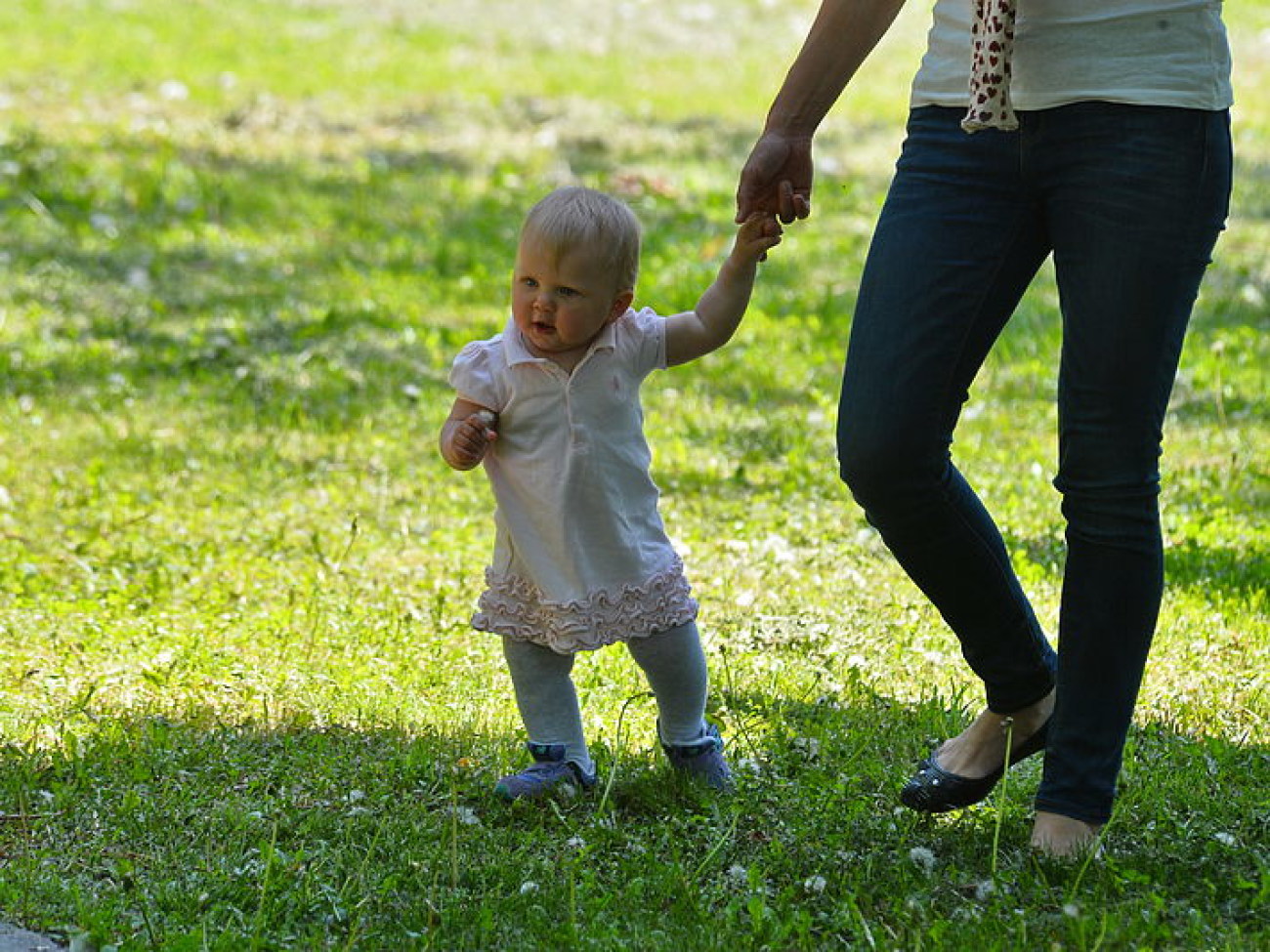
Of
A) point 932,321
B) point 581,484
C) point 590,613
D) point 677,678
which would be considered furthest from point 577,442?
point 932,321

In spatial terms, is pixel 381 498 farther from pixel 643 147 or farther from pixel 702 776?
pixel 643 147

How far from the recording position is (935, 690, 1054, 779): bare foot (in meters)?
3.53

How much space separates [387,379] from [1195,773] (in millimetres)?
4362

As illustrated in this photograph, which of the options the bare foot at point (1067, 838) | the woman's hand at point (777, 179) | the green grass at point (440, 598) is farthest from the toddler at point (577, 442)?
the bare foot at point (1067, 838)

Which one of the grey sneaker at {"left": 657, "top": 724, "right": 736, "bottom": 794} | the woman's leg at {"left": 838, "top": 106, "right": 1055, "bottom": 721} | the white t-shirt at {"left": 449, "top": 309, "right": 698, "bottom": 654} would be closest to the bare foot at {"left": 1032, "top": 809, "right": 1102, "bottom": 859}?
the woman's leg at {"left": 838, "top": 106, "right": 1055, "bottom": 721}

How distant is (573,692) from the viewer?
380 centimetres

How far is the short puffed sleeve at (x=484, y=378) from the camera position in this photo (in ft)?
11.8

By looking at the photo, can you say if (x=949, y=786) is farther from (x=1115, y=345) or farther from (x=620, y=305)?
(x=620, y=305)

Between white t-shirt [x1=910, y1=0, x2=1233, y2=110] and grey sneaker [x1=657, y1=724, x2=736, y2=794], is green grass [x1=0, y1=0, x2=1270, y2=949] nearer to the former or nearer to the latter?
grey sneaker [x1=657, y1=724, x2=736, y2=794]

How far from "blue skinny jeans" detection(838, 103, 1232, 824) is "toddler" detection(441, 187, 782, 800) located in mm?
428

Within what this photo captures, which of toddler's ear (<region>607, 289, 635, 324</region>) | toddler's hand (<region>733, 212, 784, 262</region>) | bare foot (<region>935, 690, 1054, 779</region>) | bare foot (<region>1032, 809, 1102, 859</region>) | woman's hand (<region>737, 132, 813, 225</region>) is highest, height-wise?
woman's hand (<region>737, 132, 813, 225</region>)

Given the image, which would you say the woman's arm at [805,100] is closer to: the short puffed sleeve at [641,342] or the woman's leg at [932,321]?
the woman's leg at [932,321]

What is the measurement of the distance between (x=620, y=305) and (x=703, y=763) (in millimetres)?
985

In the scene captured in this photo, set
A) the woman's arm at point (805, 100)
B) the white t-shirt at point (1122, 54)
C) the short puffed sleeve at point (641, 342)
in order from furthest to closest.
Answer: the short puffed sleeve at point (641, 342) → the woman's arm at point (805, 100) → the white t-shirt at point (1122, 54)
